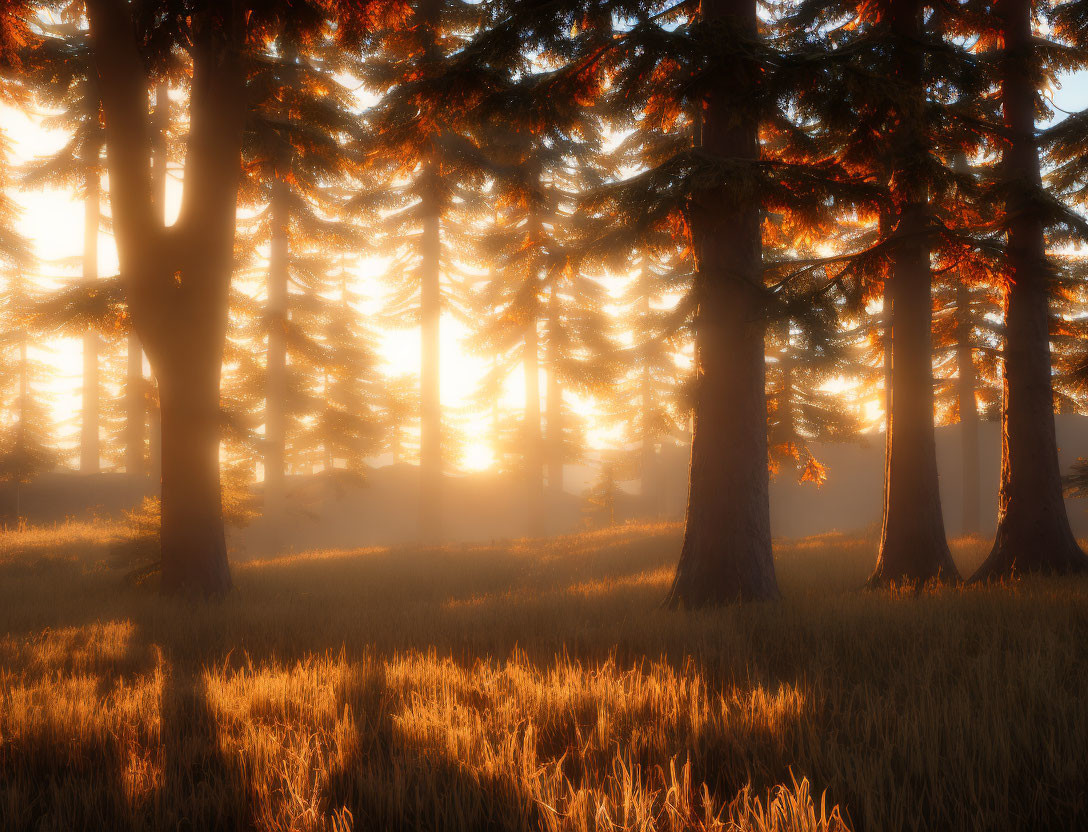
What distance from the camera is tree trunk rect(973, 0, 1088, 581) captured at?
8.89m

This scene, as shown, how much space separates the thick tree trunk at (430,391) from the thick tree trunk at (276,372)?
4.24m

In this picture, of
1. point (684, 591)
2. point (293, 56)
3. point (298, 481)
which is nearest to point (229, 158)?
point (684, 591)

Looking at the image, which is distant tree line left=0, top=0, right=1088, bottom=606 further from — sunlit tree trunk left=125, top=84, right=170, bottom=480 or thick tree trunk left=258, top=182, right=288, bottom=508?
thick tree trunk left=258, top=182, right=288, bottom=508

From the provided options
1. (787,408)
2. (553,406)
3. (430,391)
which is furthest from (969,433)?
(430,391)

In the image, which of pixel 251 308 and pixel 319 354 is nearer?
pixel 251 308

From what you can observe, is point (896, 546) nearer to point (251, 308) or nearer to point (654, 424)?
point (654, 424)

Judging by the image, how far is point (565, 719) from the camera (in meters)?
3.47

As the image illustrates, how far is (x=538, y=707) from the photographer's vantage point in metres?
3.60

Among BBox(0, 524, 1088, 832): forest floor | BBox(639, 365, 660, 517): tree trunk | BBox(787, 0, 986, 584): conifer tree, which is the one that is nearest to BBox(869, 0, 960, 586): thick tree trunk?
BBox(787, 0, 986, 584): conifer tree

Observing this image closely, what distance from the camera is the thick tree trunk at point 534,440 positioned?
22.3m

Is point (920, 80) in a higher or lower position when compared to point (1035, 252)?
higher

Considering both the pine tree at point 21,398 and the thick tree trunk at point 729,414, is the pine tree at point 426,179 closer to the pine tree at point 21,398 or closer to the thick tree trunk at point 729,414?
the thick tree trunk at point 729,414

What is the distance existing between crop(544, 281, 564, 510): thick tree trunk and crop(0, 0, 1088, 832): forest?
6.19 ft

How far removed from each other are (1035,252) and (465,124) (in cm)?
862
